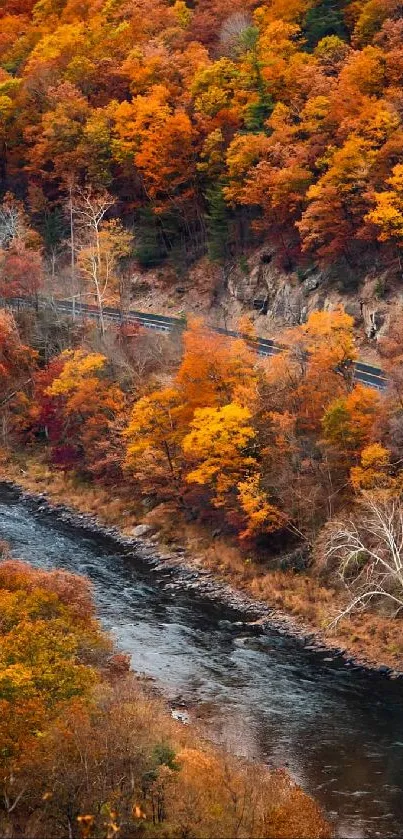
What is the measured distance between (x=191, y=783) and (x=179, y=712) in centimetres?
1067

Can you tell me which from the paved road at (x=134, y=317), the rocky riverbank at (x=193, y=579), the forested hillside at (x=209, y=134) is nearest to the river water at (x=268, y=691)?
the rocky riverbank at (x=193, y=579)

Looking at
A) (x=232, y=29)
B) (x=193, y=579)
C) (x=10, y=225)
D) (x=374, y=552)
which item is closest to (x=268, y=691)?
(x=374, y=552)

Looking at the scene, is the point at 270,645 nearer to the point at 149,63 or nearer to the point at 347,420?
the point at 347,420

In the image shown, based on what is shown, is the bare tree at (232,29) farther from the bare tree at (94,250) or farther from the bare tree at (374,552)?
the bare tree at (374,552)

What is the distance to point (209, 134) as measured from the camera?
7194 centimetres

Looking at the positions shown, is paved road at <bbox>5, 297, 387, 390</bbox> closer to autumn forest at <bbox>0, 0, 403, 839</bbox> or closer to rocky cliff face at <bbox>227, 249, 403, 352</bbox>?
autumn forest at <bbox>0, 0, 403, 839</bbox>

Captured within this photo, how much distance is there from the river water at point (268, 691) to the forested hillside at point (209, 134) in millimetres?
25073

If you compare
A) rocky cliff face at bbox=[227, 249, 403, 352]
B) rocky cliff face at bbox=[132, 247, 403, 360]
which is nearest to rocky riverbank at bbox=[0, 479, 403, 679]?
rocky cliff face at bbox=[132, 247, 403, 360]

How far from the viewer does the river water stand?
90.1 ft

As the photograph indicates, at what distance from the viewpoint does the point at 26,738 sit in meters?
→ 21.2

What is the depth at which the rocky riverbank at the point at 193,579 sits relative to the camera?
37781mm

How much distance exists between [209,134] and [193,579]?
39.6 meters

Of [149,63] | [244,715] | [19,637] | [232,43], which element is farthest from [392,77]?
[19,637]

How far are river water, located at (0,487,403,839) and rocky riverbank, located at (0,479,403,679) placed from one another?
1.83ft
